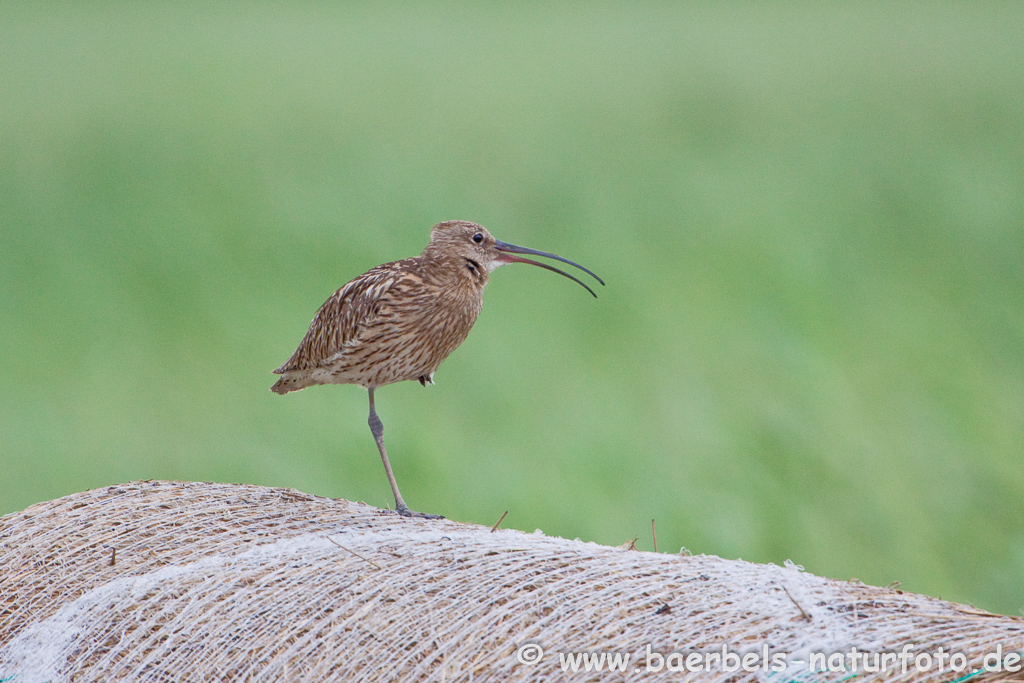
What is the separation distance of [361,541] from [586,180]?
47.0ft

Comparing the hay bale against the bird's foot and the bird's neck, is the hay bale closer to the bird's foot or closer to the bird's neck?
A: the bird's foot

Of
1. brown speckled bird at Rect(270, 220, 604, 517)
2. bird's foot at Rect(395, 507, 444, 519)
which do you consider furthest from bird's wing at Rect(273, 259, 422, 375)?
bird's foot at Rect(395, 507, 444, 519)

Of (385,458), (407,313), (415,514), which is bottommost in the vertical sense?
(415,514)

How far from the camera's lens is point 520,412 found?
1514 centimetres

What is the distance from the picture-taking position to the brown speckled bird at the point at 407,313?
6414 mm

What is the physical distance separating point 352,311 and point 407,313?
1.17ft

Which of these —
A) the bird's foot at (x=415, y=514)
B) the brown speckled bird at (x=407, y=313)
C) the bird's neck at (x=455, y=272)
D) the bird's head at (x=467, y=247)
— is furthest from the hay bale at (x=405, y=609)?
the bird's head at (x=467, y=247)

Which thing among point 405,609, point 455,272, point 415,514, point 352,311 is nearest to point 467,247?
point 455,272

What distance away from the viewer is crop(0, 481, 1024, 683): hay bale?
4.38 metres

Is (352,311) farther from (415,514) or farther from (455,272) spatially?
A: (415,514)

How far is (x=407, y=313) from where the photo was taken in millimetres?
6387

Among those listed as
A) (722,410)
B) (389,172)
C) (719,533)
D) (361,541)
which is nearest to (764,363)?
(722,410)

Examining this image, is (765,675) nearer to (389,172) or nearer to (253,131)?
(389,172)

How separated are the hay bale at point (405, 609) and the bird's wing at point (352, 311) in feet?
3.75
